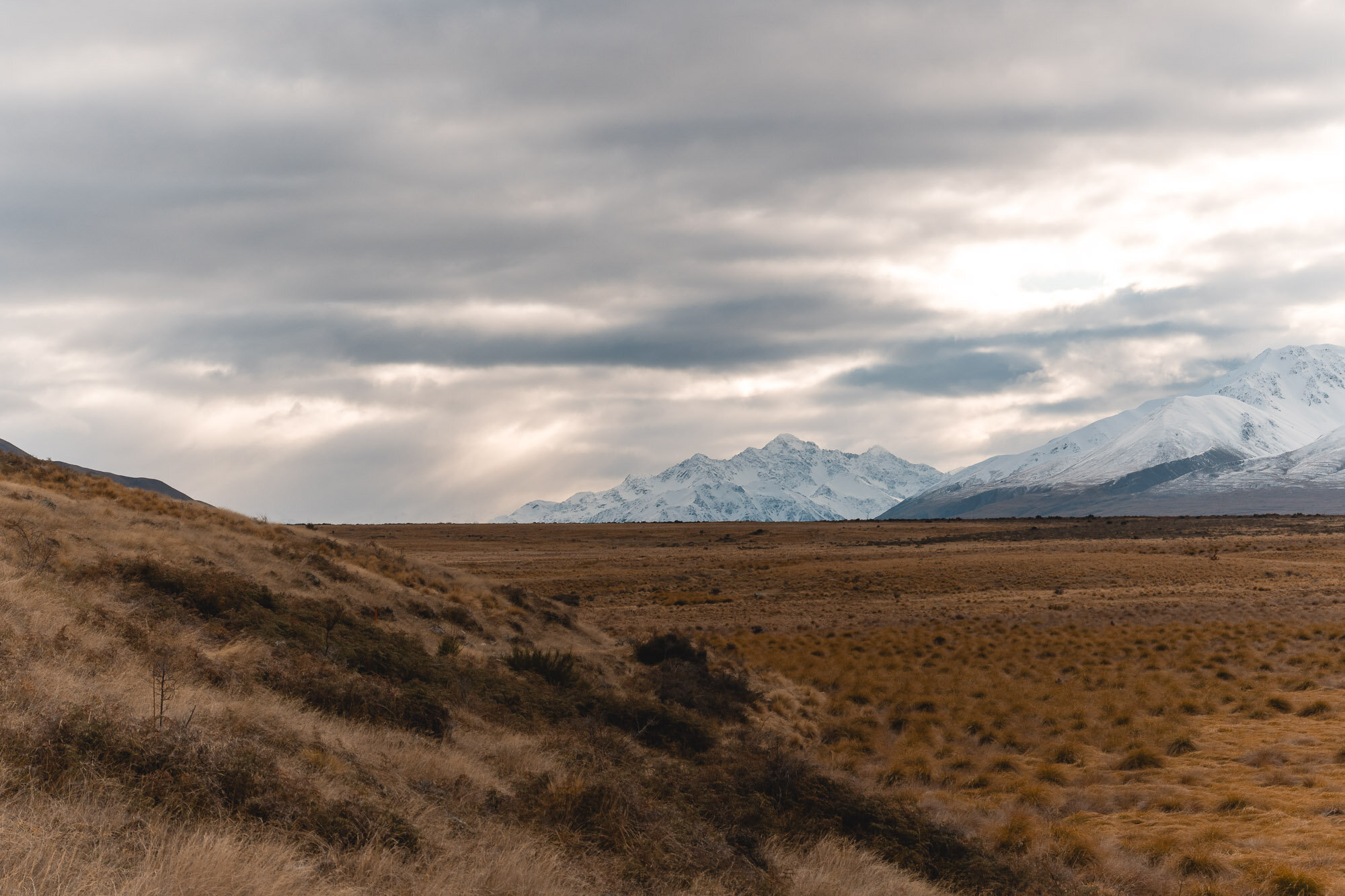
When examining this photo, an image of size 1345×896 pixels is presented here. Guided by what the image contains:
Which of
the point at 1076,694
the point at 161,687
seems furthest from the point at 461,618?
the point at 1076,694

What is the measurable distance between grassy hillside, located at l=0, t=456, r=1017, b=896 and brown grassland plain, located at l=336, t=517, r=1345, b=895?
233 centimetres

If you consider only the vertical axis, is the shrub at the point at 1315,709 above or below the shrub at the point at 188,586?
below

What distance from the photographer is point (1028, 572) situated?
6122cm

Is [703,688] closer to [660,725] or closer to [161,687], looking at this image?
[660,725]

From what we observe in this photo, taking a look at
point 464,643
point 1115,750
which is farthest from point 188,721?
point 1115,750

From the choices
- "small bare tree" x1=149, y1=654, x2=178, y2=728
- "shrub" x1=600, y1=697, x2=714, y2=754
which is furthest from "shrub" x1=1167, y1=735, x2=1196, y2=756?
"small bare tree" x1=149, y1=654, x2=178, y2=728

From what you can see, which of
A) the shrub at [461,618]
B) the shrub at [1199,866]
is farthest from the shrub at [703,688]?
the shrub at [1199,866]

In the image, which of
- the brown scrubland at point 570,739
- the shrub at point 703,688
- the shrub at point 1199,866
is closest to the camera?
the brown scrubland at point 570,739

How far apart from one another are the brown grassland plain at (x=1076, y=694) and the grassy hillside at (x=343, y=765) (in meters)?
2.33

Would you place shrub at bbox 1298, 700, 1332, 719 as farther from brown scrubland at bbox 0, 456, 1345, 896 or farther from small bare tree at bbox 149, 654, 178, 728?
small bare tree at bbox 149, 654, 178, 728

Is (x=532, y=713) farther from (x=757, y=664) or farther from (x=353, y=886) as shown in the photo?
(x=757, y=664)

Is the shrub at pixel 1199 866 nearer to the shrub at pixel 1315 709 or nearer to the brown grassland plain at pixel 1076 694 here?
the brown grassland plain at pixel 1076 694

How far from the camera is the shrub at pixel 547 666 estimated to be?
1914cm

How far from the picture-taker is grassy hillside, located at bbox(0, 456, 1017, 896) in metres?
6.08
